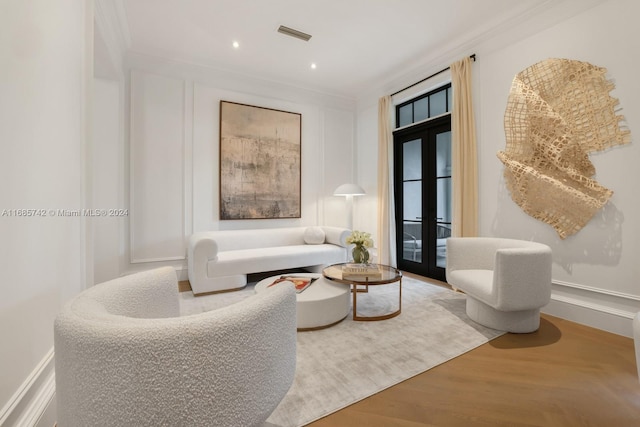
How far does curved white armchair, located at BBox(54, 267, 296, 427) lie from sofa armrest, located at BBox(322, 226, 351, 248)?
3470 mm

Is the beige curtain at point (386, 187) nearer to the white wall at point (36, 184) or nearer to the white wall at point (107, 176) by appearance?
the white wall at point (107, 176)

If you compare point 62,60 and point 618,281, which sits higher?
point 62,60

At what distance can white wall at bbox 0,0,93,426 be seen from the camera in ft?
3.76

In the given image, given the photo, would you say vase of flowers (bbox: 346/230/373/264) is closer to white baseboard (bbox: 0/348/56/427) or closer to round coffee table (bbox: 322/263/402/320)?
round coffee table (bbox: 322/263/402/320)

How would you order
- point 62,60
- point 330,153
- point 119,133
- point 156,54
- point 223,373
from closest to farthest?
point 223,373 < point 62,60 < point 119,133 < point 156,54 < point 330,153

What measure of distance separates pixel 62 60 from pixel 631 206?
4.18 metres

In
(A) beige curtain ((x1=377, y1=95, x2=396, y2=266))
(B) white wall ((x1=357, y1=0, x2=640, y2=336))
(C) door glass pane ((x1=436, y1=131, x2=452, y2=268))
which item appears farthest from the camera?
(A) beige curtain ((x1=377, y1=95, x2=396, y2=266))

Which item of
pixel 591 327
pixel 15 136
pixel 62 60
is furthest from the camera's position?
pixel 591 327

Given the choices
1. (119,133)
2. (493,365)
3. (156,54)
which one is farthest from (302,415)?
(156,54)

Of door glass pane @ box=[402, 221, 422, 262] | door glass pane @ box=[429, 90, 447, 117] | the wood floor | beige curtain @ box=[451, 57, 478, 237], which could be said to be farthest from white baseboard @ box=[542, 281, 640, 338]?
door glass pane @ box=[429, 90, 447, 117]

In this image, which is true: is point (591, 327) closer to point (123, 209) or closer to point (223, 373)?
point (223, 373)

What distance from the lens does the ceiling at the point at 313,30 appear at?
2986 millimetres

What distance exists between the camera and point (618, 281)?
7.93 ft

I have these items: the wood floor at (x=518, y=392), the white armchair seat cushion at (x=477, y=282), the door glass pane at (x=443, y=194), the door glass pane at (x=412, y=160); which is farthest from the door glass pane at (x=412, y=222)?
the wood floor at (x=518, y=392)
